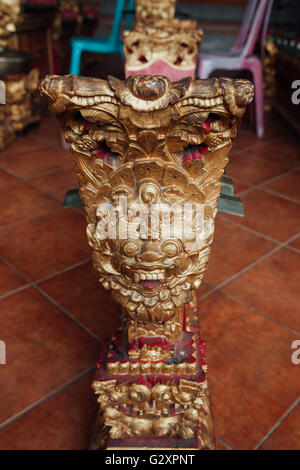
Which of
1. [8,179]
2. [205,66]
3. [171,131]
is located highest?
[171,131]

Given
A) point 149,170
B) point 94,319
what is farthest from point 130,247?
point 94,319

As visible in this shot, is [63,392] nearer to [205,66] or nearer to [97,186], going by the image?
[97,186]

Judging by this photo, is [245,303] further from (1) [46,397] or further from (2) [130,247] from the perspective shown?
(2) [130,247]

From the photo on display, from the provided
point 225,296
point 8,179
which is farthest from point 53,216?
point 225,296

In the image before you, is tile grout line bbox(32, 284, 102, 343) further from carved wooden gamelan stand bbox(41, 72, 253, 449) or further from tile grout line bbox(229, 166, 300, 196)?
tile grout line bbox(229, 166, 300, 196)

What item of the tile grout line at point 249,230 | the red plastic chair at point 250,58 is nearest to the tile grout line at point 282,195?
the tile grout line at point 249,230

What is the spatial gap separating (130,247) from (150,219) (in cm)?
7

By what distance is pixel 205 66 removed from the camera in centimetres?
306

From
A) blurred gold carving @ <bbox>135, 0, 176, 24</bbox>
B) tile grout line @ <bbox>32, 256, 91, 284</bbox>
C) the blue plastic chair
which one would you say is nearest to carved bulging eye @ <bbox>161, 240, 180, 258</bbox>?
tile grout line @ <bbox>32, 256, 91, 284</bbox>

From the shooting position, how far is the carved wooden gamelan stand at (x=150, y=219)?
66 cm

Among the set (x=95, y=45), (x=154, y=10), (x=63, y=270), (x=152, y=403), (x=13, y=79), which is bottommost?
(x=63, y=270)

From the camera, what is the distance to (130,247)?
0.77m

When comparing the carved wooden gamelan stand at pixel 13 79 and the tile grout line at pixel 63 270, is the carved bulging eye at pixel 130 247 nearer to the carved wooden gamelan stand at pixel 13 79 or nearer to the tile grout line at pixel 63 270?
the tile grout line at pixel 63 270

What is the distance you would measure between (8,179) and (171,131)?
2099 mm
